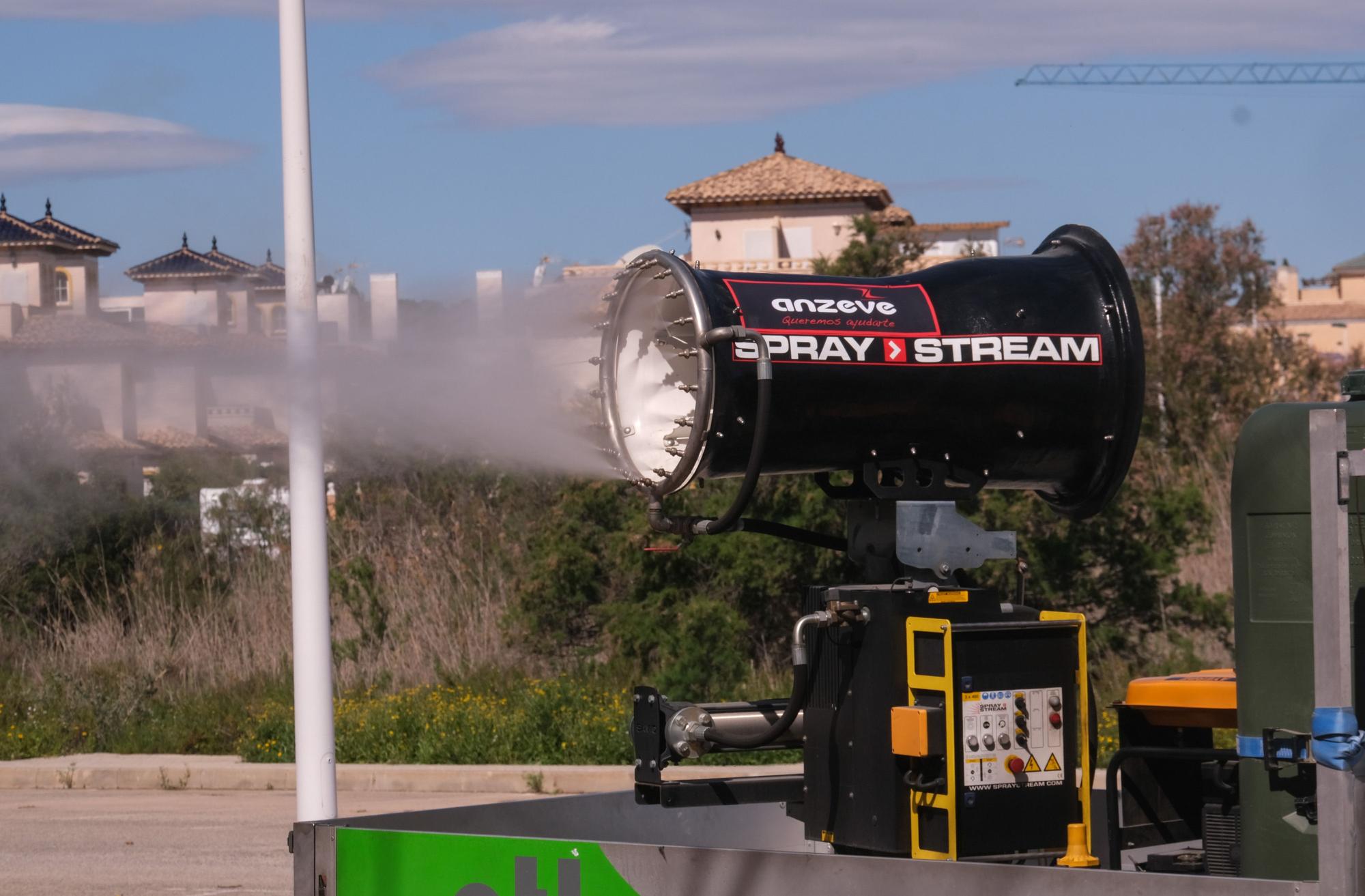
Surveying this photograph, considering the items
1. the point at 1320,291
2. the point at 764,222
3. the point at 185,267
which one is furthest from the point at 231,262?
the point at 1320,291

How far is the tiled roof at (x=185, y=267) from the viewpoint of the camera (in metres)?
7.52

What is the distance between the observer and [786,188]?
166ft

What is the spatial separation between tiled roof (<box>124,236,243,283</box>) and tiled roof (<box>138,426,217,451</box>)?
2.30 ft

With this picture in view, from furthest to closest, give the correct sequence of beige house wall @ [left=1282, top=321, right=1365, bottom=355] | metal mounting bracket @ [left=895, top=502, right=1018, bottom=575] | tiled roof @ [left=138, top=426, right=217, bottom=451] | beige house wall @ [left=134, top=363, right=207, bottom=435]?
beige house wall @ [left=1282, top=321, right=1365, bottom=355], tiled roof @ [left=138, top=426, right=217, bottom=451], beige house wall @ [left=134, top=363, right=207, bottom=435], metal mounting bracket @ [left=895, top=502, right=1018, bottom=575]

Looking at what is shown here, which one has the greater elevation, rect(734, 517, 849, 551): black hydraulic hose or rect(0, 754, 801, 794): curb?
rect(734, 517, 849, 551): black hydraulic hose

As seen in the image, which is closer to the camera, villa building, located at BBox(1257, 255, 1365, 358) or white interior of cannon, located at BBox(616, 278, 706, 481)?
white interior of cannon, located at BBox(616, 278, 706, 481)

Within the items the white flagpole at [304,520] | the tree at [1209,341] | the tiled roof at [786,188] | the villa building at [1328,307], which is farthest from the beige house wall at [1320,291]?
the white flagpole at [304,520]

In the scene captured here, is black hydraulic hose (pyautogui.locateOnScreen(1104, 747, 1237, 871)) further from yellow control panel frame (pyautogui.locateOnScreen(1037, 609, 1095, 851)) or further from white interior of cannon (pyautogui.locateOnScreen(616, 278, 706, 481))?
white interior of cannon (pyautogui.locateOnScreen(616, 278, 706, 481))

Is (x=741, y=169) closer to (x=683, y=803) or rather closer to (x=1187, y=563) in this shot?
(x=1187, y=563)

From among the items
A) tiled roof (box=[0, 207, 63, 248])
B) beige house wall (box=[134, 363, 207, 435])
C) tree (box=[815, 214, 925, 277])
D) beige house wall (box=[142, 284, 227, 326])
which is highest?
tree (box=[815, 214, 925, 277])

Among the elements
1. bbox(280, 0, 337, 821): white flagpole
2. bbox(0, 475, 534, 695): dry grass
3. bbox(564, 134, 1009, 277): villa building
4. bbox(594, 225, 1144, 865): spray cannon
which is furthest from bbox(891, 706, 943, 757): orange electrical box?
bbox(564, 134, 1009, 277): villa building

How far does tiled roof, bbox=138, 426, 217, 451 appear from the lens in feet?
25.3

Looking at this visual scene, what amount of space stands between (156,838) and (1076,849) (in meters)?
9.04

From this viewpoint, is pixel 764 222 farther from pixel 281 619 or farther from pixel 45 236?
pixel 45 236
